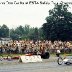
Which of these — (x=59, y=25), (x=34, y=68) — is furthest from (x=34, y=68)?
(x=59, y=25)

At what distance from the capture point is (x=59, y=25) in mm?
88750

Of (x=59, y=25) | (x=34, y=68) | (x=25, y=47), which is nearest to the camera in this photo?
(x=34, y=68)

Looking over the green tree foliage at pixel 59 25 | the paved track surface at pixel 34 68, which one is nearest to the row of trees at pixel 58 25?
the green tree foliage at pixel 59 25

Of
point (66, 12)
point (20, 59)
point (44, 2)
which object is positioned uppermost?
point (66, 12)

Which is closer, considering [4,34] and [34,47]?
[34,47]

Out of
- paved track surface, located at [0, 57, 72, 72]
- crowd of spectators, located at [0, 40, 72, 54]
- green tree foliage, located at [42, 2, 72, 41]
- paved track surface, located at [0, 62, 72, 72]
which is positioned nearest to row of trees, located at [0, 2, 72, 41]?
green tree foliage, located at [42, 2, 72, 41]

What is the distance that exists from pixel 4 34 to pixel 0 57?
107166 mm

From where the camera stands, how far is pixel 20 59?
3678cm

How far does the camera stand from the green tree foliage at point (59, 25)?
86.2 meters

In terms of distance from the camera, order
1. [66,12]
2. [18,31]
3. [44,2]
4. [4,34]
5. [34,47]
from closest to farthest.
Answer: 1. [44,2]
2. [34,47]
3. [66,12]
4. [4,34]
5. [18,31]

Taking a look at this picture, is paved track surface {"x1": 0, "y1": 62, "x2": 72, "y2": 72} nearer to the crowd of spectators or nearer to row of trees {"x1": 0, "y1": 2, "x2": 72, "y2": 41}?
the crowd of spectators

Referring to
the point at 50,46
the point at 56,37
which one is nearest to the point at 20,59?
the point at 50,46

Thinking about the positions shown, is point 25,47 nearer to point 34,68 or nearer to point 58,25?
point 34,68

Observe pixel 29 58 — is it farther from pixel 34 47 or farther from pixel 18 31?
pixel 18 31
